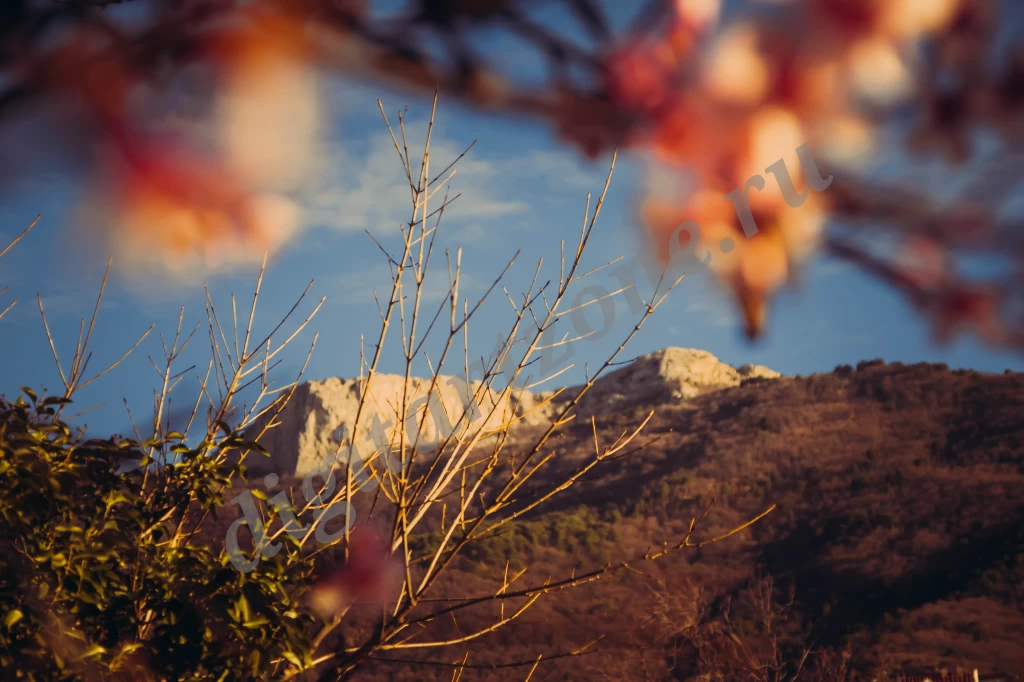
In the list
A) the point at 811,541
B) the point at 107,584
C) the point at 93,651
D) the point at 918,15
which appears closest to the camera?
the point at 918,15

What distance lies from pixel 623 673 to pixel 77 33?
1675cm

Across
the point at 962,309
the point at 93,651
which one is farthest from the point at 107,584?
the point at 962,309

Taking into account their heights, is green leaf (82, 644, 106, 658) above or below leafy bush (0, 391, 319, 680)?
below

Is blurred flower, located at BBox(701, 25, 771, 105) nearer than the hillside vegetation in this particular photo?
Yes

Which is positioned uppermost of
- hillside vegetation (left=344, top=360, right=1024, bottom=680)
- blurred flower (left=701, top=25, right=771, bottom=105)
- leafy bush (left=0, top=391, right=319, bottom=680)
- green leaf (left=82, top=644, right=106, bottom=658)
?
hillside vegetation (left=344, top=360, right=1024, bottom=680)

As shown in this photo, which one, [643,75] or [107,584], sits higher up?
[643,75]

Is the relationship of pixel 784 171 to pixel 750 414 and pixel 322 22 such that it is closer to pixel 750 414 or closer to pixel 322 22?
pixel 322 22

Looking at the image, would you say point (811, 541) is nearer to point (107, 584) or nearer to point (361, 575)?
point (361, 575)

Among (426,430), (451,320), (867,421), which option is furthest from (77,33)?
(867,421)

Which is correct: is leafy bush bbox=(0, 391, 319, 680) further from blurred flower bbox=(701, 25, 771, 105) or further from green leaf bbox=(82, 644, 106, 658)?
blurred flower bbox=(701, 25, 771, 105)

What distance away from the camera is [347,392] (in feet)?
131

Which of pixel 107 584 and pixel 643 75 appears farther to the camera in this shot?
pixel 107 584

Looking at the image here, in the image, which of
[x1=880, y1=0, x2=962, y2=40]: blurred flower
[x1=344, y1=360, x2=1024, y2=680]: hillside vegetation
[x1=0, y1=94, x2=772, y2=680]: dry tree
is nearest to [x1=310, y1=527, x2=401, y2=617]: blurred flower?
[x1=0, y1=94, x2=772, y2=680]: dry tree

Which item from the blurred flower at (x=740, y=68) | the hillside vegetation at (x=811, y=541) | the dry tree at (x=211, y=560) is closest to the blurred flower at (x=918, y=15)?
the blurred flower at (x=740, y=68)
